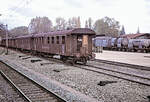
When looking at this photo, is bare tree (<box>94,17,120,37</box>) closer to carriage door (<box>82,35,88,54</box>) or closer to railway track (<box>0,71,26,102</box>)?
carriage door (<box>82,35,88,54</box>)

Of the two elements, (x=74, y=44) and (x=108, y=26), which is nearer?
(x=74, y=44)

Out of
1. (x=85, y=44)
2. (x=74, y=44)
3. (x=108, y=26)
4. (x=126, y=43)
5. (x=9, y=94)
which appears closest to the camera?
(x=9, y=94)

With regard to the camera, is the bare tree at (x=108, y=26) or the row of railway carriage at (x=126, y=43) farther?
the bare tree at (x=108, y=26)

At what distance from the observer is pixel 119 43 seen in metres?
47.5

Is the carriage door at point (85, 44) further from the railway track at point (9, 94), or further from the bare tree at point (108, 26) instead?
the bare tree at point (108, 26)

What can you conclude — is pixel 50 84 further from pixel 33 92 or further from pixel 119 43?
pixel 119 43

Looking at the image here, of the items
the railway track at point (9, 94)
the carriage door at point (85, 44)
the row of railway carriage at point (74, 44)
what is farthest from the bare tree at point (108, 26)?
the railway track at point (9, 94)

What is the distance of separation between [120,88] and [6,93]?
206 inches

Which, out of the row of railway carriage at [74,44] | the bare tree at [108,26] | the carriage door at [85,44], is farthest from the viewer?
the bare tree at [108,26]

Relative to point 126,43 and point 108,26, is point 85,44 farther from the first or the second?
point 108,26

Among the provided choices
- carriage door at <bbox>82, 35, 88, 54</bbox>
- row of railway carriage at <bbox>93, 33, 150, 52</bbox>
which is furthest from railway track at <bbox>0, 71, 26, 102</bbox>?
row of railway carriage at <bbox>93, 33, 150, 52</bbox>

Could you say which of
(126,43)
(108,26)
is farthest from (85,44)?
(108,26)

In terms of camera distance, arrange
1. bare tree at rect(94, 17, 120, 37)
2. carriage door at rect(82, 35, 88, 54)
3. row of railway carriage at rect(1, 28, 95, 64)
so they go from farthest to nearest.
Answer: bare tree at rect(94, 17, 120, 37) → carriage door at rect(82, 35, 88, 54) → row of railway carriage at rect(1, 28, 95, 64)

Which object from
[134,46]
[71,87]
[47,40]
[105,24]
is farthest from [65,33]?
[105,24]
